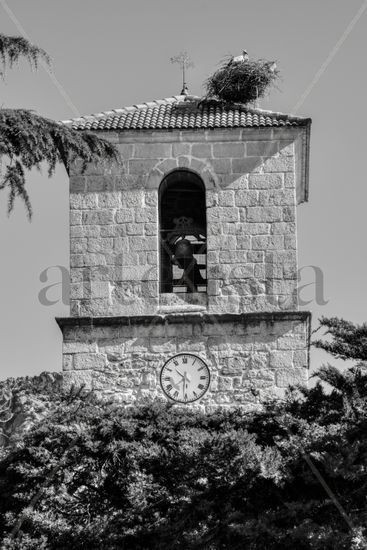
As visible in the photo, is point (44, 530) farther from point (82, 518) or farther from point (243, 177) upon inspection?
point (243, 177)

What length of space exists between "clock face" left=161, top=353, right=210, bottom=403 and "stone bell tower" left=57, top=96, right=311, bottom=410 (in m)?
0.01

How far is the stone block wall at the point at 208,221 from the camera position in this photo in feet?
64.5

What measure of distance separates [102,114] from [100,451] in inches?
242

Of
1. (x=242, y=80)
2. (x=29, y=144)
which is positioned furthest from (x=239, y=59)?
(x=29, y=144)

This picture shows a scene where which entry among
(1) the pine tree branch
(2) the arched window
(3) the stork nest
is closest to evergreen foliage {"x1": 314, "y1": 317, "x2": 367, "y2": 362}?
(1) the pine tree branch

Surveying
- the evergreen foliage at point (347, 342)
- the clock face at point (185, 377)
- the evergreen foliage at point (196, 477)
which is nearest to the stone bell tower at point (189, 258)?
the clock face at point (185, 377)

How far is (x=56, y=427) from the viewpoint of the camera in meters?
16.5

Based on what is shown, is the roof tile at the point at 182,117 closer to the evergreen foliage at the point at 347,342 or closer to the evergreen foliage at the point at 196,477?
the evergreen foliage at the point at 196,477

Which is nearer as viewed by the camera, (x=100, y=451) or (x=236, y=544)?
(x=236, y=544)

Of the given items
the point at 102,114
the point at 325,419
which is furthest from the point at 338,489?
the point at 102,114

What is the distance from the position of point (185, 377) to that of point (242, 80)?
4.36m

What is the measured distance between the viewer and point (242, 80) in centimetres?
2116

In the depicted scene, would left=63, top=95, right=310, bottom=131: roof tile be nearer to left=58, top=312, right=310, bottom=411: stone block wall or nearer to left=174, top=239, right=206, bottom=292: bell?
left=174, top=239, right=206, bottom=292: bell

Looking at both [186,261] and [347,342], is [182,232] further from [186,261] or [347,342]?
[347,342]
